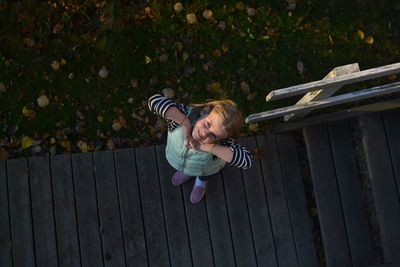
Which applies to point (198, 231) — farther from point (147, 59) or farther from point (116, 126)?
point (147, 59)

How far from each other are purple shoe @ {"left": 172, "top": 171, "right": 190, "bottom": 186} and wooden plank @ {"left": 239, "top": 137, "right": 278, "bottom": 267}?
0.45 meters

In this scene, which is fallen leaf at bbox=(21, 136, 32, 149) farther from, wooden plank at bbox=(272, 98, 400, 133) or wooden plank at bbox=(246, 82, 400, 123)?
wooden plank at bbox=(272, 98, 400, 133)

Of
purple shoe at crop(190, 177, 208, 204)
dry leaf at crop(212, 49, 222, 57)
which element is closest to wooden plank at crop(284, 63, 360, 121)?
purple shoe at crop(190, 177, 208, 204)

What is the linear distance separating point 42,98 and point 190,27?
4.19 feet

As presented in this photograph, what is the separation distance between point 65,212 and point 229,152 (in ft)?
4.45

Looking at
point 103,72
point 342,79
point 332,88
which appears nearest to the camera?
point 342,79

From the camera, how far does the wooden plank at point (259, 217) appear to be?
3.54 m

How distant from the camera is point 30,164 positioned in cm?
351

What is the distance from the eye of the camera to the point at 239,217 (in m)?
3.58

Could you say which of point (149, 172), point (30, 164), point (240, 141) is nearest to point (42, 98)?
point (30, 164)

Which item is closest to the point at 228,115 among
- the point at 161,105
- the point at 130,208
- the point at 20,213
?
the point at 161,105

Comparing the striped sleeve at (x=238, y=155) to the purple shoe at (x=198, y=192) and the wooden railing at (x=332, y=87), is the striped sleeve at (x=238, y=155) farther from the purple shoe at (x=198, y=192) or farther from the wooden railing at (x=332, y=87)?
the purple shoe at (x=198, y=192)

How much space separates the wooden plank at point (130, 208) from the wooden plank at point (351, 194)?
4.77 feet

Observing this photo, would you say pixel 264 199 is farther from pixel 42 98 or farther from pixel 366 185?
pixel 42 98
